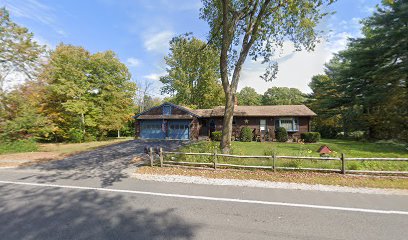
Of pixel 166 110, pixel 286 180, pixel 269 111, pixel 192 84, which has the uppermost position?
pixel 192 84

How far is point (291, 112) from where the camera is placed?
22188 millimetres

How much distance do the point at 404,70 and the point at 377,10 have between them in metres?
6.70

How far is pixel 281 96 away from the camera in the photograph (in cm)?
5478

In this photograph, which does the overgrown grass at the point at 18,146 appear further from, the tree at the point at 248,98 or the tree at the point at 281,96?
the tree at the point at 281,96

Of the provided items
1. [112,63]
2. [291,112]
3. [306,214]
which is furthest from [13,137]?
[291,112]

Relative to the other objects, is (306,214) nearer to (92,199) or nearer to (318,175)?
(318,175)

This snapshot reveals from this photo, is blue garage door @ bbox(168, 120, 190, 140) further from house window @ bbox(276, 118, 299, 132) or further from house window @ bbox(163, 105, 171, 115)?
house window @ bbox(276, 118, 299, 132)

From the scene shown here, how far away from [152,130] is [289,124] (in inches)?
679

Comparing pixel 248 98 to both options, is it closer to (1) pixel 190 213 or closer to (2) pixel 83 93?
(2) pixel 83 93

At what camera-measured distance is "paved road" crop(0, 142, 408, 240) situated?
4086 mm

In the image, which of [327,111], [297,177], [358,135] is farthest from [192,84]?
[297,177]

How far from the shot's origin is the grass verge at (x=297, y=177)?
710 cm

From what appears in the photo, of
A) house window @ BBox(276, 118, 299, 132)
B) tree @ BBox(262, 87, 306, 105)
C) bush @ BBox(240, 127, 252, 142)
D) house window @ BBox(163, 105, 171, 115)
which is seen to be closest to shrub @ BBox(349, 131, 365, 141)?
house window @ BBox(276, 118, 299, 132)

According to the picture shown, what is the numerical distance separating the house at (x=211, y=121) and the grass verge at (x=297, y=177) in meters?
14.2
